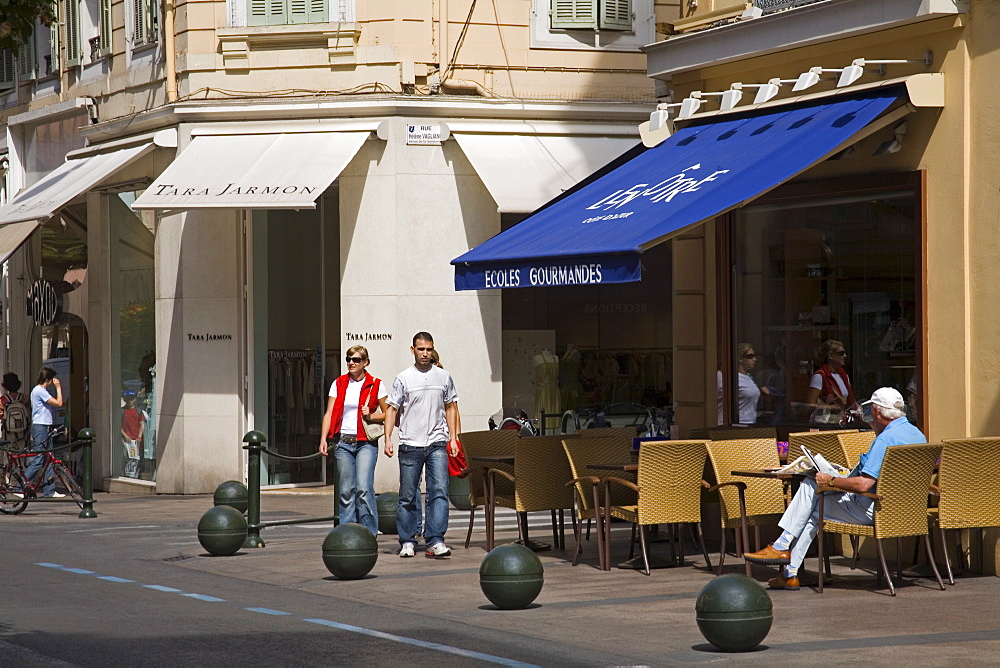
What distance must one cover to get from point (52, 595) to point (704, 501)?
16.1ft

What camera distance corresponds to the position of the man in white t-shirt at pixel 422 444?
1272 centimetres

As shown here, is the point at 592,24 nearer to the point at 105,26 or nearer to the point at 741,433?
the point at 105,26

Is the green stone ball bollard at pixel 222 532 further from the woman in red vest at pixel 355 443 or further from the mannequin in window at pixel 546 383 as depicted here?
the mannequin in window at pixel 546 383

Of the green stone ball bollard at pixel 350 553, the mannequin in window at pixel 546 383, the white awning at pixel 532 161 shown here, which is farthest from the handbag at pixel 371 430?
the mannequin in window at pixel 546 383

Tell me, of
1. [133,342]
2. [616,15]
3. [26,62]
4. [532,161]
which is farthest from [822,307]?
[26,62]

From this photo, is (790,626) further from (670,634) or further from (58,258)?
(58,258)

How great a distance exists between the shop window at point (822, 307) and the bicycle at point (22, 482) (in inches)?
328

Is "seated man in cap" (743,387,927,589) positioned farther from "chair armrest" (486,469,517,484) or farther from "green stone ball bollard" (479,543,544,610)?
"chair armrest" (486,469,517,484)

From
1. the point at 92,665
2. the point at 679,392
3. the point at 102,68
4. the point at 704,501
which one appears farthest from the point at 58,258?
the point at 92,665

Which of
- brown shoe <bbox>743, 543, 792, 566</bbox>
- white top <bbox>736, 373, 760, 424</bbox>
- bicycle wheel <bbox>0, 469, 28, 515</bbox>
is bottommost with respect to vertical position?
bicycle wheel <bbox>0, 469, 28, 515</bbox>

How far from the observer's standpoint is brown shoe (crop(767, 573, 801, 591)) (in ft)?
34.2

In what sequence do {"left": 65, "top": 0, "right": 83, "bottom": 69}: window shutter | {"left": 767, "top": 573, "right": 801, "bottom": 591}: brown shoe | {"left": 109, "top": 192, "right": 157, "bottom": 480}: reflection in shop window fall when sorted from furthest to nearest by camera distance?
{"left": 65, "top": 0, "right": 83, "bottom": 69}: window shutter < {"left": 109, "top": 192, "right": 157, "bottom": 480}: reflection in shop window < {"left": 767, "top": 573, "right": 801, "bottom": 591}: brown shoe

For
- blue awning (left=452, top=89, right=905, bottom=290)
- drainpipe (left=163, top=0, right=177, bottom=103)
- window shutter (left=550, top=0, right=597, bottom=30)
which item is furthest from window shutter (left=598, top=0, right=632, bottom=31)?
blue awning (left=452, top=89, right=905, bottom=290)

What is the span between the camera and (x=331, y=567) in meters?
11.2
